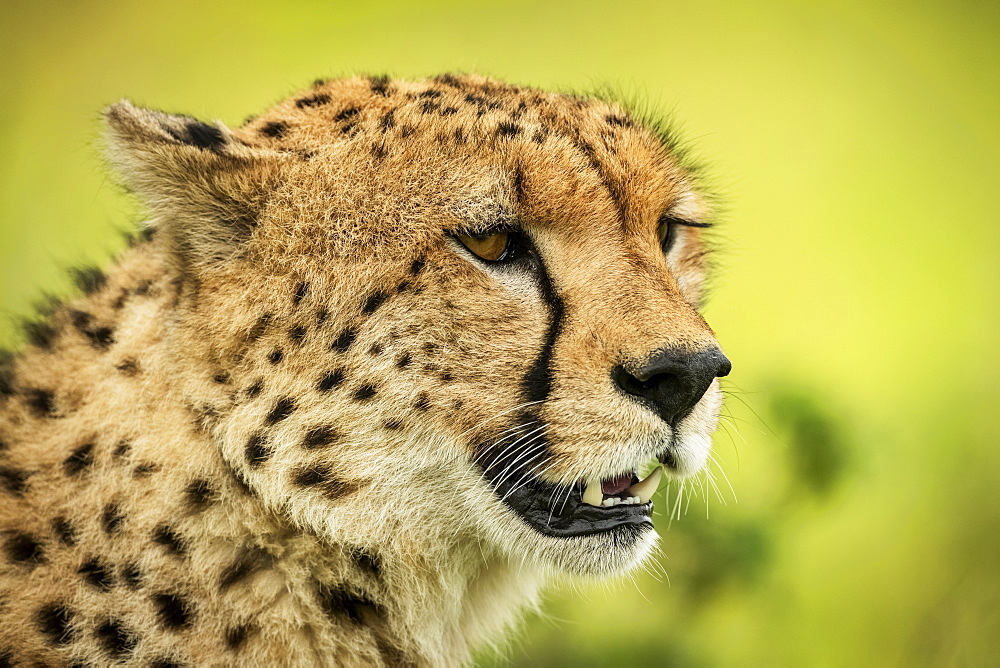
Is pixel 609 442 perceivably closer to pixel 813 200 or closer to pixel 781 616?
pixel 781 616

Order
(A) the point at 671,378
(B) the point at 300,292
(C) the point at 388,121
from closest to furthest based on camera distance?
(A) the point at 671,378 → (B) the point at 300,292 → (C) the point at 388,121

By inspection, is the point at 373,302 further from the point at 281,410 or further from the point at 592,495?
the point at 592,495

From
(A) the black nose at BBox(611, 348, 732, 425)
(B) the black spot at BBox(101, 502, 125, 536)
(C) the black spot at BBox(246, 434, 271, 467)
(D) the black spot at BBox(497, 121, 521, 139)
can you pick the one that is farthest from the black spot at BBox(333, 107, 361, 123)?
(B) the black spot at BBox(101, 502, 125, 536)

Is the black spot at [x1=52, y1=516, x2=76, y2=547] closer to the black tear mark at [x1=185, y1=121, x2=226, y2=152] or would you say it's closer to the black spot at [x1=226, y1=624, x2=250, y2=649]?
the black spot at [x1=226, y1=624, x2=250, y2=649]

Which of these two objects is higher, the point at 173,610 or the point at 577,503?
the point at 577,503

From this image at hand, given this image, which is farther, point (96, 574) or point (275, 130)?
point (275, 130)

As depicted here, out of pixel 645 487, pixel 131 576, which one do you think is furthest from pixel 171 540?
pixel 645 487

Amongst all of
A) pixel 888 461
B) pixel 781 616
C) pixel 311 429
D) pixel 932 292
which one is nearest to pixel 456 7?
pixel 932 292

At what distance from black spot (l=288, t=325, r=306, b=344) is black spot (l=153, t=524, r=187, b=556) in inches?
16.3

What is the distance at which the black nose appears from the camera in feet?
5.62

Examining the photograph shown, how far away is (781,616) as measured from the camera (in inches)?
117

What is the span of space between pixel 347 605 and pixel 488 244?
0.74 metres

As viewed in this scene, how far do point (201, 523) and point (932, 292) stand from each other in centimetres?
375

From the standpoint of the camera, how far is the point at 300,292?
72.9 inches
